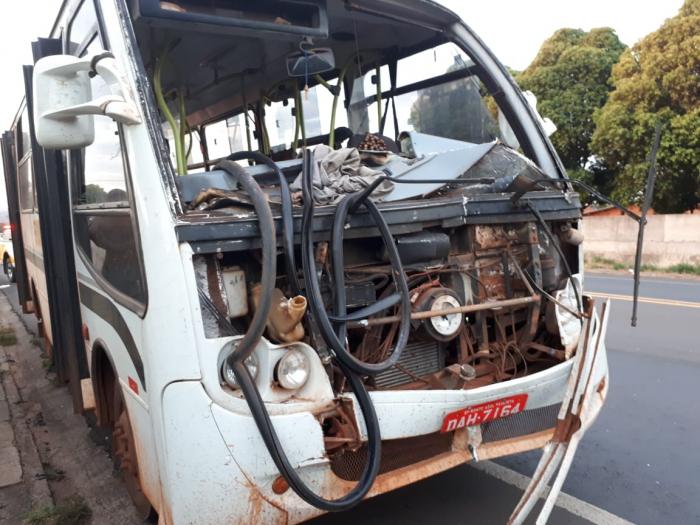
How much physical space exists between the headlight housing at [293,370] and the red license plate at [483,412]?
70 cm

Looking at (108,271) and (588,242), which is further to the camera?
(588,242)

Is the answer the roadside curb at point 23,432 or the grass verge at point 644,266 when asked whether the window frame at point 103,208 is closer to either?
the roadside curb at point 23,432

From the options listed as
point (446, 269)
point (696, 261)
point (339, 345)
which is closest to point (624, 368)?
point (446, 269)

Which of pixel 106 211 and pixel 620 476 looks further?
pixel 620 476

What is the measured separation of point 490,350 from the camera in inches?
135

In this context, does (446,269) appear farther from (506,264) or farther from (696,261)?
(696,261)

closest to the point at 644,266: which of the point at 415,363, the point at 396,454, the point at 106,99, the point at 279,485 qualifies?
the point at 415,363

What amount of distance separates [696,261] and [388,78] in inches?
527

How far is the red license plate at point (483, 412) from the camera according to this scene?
2873 millimetres

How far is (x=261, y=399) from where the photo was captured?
246 centimetres

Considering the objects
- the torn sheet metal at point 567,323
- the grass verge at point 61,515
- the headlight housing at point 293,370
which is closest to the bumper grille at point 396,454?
the headlight housing at point 293,370

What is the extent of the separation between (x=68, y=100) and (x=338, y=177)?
1307mm

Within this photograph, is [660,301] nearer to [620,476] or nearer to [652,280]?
[652,280]

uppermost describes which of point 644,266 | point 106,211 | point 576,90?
point 576,90
